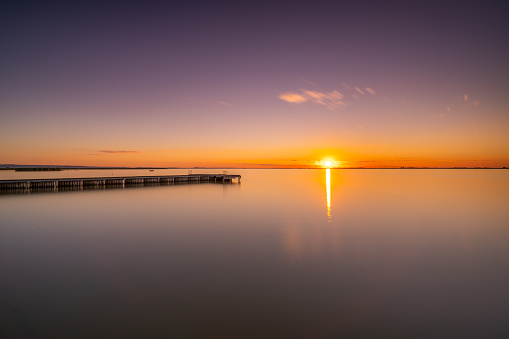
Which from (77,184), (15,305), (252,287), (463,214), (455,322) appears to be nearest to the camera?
(455,322)

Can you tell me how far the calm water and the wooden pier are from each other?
28544mm

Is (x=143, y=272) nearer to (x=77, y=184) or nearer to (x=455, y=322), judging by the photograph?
(x=455, y=322)

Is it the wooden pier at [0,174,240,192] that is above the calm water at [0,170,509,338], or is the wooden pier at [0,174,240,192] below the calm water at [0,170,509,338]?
above

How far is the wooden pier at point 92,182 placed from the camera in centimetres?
4281

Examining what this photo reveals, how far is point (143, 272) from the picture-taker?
10.8 m

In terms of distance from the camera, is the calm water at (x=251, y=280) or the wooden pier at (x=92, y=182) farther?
the wooden pier at (x=92, y=182)

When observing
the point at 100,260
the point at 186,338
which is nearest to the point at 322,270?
the point at 186,338

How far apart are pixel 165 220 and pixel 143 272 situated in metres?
11.3

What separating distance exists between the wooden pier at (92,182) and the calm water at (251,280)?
28.5 meters

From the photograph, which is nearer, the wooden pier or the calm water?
the calm water

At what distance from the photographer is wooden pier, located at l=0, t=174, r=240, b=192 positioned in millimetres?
42812

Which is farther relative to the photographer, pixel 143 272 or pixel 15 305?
pixel 143 272

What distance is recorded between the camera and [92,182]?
51594 mm

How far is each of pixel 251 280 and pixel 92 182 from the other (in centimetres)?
5042
